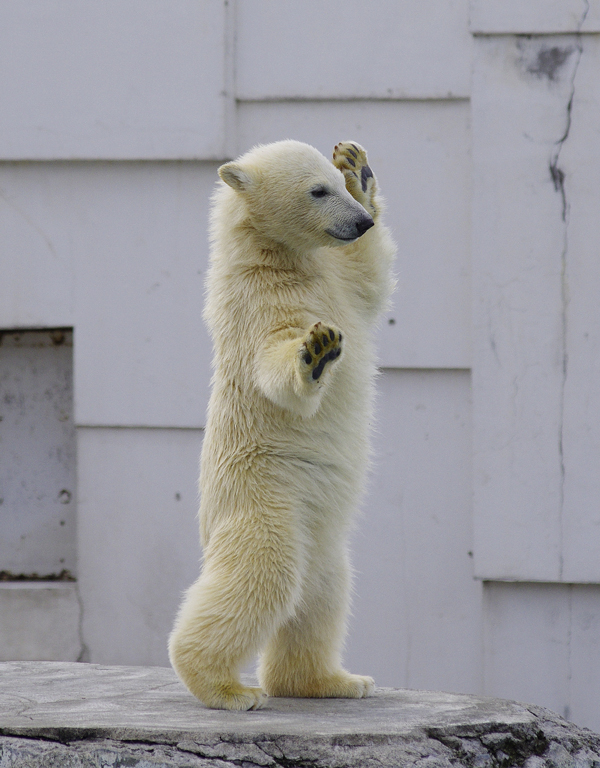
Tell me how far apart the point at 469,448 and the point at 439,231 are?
101 cm

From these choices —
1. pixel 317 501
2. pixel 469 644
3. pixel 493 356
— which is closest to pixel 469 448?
pixel 493 356

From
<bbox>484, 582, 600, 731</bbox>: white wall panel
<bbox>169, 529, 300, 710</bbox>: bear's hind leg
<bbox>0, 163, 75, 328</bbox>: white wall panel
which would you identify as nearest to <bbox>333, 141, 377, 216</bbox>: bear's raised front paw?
<bbox>169, 529, 300, 710</bbox>: bear's hind leg

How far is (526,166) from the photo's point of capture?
4.12 metres

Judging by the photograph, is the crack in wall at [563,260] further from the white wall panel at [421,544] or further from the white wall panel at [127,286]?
the white wall panel at [127,286]

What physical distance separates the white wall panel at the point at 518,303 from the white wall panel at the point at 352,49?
0.18 meters

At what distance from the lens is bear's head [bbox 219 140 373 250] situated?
2.28 metres

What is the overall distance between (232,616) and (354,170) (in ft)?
4.08

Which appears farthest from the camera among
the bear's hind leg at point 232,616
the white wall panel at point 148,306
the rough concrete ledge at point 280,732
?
the white wall panel at point 148,306

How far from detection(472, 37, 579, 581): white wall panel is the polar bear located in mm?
1722

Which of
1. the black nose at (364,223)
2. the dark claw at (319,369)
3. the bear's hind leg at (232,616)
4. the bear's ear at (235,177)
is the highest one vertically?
the bear's ear at (235,177)

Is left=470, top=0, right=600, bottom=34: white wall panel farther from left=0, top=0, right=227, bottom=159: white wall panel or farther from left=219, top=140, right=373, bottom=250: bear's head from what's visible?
left=219, top=140, right=373, bottom=250: bear's head

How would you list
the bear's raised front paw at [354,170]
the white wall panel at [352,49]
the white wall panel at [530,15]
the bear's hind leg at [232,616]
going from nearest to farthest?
1. the bear's hind leg at [232,616]
2. the bear's raised front paw at [354,170]
3. the white wall panel at [530,15]
4. the white wall panel at [352,49]

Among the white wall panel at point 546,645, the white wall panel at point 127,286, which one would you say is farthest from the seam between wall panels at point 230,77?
the white wall panel at point 546,645

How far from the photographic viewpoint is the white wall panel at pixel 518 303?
412 cm
